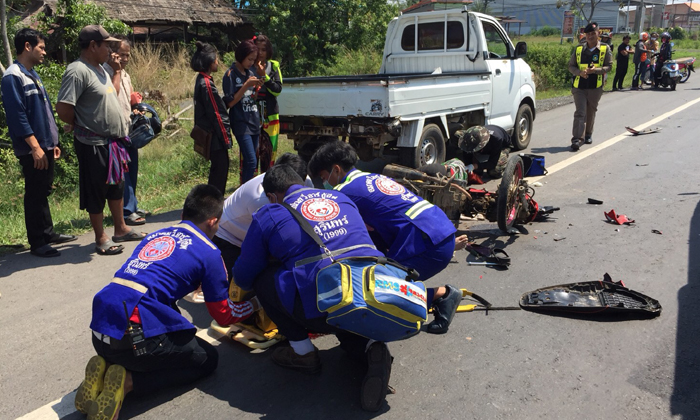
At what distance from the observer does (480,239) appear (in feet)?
18.1

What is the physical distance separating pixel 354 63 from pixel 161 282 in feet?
55.2

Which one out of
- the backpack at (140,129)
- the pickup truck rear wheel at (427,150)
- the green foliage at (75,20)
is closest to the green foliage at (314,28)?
the green foliage at (75,20)

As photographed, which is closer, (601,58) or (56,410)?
(56,410)

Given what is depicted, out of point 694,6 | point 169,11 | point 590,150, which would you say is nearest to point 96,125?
point 590,150

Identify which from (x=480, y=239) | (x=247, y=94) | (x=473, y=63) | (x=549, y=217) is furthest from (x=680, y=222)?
(x=247, y=94)

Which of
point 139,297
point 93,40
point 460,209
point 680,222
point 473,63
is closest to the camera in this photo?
point 139,297

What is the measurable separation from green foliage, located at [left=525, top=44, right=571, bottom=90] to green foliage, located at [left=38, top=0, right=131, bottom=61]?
14235mm

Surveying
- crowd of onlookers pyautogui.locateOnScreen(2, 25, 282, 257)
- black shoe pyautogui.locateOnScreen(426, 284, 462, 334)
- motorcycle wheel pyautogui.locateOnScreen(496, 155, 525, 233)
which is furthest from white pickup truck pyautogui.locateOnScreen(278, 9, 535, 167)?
black shoe pyautogui.locateOnScreen(426, 284, 462, 334)

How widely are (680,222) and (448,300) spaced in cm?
Result: 340

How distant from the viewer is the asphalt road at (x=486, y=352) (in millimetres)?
2982

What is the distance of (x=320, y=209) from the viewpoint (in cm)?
306

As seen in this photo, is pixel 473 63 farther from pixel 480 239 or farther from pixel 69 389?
pixel 69 389

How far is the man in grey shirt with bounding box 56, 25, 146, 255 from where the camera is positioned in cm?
495

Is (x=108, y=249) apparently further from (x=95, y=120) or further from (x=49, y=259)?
(x=95, y=120)
